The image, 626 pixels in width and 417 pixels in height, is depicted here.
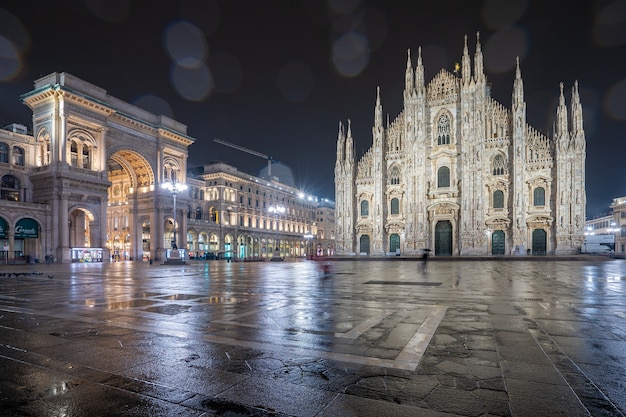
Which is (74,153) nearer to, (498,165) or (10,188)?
(10,188)

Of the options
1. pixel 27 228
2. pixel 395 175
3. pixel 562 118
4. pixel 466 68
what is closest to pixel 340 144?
pixel 395 175

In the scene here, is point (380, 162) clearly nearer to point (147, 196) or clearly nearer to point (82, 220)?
point (147, 196)

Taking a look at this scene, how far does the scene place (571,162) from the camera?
142ft

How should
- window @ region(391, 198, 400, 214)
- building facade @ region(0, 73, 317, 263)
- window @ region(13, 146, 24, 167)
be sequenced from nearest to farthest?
1. building facade @ region(0, 73, 317, 263)
2. window @ region(13, 146, 24, 167)
3. window @ region(391, 198, 400, 214)

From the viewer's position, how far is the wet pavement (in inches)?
132

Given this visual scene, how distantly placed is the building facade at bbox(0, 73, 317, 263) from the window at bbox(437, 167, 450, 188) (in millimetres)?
23084

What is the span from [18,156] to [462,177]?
52.8 metres

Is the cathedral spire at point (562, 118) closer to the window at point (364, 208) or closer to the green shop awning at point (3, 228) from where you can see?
the window at point (364, 208)

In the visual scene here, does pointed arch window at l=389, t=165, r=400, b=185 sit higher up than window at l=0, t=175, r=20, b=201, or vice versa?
pointed arch window at l=389, t=165, r=400, b=185

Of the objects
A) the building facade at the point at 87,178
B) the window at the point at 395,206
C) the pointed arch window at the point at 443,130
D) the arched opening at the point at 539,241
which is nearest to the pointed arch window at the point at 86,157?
the building facade at the point at 87,178

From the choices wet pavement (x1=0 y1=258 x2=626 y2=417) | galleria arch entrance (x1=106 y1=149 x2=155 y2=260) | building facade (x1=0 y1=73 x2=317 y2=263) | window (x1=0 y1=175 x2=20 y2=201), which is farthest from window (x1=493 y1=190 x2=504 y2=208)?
window (x1=0 y1=175 x2=20 y2=201)

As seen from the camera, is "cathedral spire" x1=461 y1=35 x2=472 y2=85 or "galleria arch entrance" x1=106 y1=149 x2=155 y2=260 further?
"galleria arch entrance" x1=106 y1=149 x2=155 y2=260

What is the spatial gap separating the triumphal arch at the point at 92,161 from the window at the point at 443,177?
1345 inches

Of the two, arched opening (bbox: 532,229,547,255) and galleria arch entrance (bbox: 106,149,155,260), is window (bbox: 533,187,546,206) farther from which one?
galleria arch entrance (bbox: 106,149,155,260)
